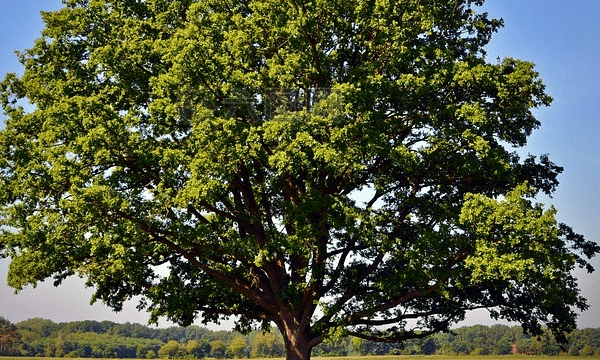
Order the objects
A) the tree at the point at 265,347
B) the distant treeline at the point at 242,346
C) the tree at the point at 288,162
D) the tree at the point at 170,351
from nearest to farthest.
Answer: the tree at the point at 288,162, the tree at the point at 170,351, the distant treeline at the point at 242,346, the tree at the point at 265,347

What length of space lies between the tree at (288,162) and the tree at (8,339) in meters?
150

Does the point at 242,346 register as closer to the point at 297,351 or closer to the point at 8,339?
the point at 8,339

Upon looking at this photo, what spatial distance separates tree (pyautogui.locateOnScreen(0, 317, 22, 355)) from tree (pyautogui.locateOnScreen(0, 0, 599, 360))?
493ft

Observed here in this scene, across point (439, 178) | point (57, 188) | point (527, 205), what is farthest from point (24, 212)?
point (527, 205)

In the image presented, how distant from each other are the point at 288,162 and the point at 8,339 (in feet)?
543

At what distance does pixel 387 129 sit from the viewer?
2178 cm

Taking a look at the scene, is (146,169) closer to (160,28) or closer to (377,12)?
(160,28)

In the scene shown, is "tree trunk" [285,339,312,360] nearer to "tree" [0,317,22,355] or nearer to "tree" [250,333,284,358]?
"tree" [0,317,22,355]

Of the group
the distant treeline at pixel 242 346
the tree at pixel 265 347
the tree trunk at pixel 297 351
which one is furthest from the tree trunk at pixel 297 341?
the tree at pixel 265 347

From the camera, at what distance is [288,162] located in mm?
19609

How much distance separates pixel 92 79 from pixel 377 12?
37.9 feet

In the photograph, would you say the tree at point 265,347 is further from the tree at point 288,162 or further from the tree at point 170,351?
the tree at point 288,162

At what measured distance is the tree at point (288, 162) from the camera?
20.1 m

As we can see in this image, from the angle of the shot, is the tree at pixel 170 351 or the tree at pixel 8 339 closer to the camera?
the tree at pixel 170 351
